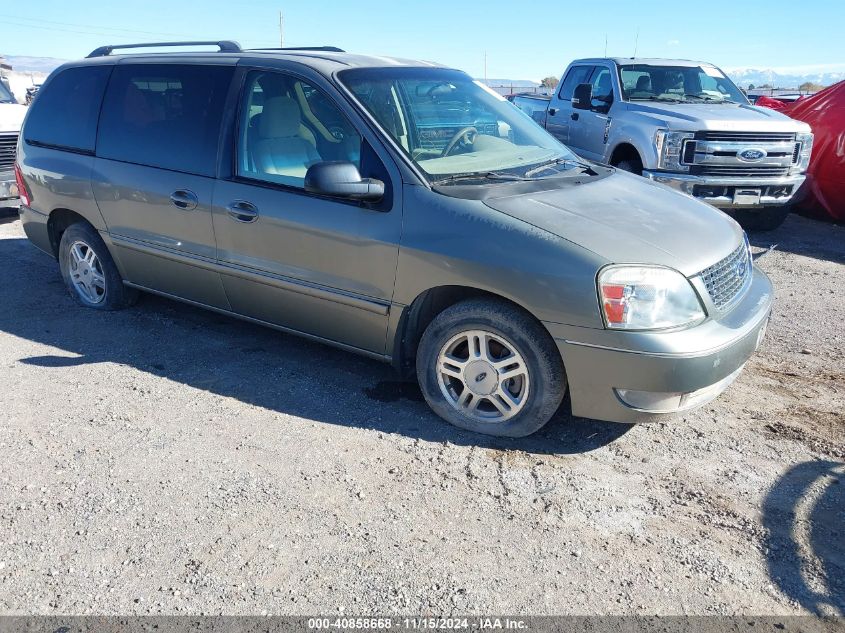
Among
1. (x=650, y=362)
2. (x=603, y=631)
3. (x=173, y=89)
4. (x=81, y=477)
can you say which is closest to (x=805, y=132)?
(x=650, y=362)

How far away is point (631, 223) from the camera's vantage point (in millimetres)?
3584

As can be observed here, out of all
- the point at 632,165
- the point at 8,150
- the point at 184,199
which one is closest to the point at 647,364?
the point at 184,199

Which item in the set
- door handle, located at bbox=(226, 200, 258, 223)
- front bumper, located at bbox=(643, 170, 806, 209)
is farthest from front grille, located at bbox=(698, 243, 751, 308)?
front bumper, located at bbox=(643, 170, 806, 209)

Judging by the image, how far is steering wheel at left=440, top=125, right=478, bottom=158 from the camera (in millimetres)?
4134

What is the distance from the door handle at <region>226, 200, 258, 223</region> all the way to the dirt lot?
97 centimetres

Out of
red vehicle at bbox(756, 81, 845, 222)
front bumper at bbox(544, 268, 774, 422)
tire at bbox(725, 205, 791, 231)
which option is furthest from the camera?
red vehicle at bbox(756, 81, 845, 222)

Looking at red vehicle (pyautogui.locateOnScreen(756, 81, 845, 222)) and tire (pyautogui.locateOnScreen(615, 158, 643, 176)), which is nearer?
tire (pyautogui.locateOnScreen(615, 158, 643, 176))

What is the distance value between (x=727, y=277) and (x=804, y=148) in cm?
581

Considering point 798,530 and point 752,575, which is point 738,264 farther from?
point 752,575

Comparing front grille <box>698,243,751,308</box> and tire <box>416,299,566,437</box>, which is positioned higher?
front grille <box>698,243,751,308</box>

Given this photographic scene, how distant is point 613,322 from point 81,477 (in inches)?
102

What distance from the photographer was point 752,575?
2.74 m

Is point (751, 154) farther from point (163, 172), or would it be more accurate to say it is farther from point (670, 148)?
point (163, 172)

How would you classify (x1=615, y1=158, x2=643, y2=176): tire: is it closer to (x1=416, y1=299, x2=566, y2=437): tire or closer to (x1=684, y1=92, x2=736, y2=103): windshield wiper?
(x1=684, y1=92, x2=736, y2=103): windshield wiper
